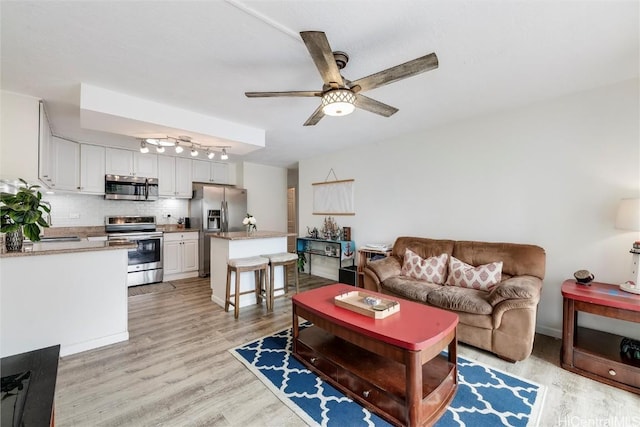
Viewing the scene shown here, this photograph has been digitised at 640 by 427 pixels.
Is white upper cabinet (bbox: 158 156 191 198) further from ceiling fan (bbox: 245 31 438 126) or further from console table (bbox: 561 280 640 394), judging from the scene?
console table (bbox: 561 280 640 394)

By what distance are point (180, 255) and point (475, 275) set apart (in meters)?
4.93

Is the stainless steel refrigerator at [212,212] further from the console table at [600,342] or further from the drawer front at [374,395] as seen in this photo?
the console table at [600,342]

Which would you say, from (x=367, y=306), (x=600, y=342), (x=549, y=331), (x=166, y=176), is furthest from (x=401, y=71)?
(x=166, y=176)

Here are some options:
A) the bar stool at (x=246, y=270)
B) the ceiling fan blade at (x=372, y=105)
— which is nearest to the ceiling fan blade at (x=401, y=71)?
the ceiling fan blade at (x=372, y=105)

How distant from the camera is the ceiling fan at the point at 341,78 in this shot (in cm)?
155

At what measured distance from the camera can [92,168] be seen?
4551 mm

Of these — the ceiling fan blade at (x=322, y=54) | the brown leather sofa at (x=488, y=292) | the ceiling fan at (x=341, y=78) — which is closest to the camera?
the ceiling fan blade at (x=322, y=54)

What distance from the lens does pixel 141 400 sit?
191cm

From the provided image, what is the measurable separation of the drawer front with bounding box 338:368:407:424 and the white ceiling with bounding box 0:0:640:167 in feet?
7.83

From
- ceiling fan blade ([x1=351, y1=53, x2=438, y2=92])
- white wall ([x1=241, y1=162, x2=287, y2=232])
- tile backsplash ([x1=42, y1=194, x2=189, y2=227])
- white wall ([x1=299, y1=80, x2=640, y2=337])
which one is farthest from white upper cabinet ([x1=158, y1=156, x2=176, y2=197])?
ceiling fan blade ([x1=351, y1=53, x2=438, y2=92])

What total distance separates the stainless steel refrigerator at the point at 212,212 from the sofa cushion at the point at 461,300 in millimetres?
4235

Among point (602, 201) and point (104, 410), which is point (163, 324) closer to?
point (104, 410)

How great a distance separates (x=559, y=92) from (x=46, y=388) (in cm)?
429

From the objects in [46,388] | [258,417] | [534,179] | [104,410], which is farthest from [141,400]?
[534,179]
